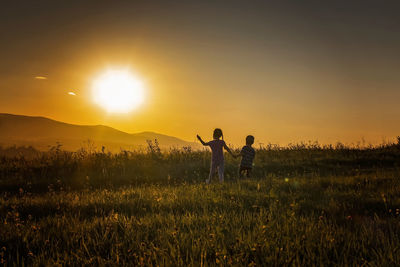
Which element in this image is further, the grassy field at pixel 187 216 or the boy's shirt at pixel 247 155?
the boy's shirt at pixel 247 155

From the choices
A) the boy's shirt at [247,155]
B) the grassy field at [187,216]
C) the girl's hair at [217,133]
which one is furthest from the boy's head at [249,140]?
the grassy field at [187,216]

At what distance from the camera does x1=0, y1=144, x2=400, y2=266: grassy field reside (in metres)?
3.16

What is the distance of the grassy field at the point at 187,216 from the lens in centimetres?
316

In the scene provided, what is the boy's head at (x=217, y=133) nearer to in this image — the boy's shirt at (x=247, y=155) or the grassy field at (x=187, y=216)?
the boy's shirt at (x=247, y=155)

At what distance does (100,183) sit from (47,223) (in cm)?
613

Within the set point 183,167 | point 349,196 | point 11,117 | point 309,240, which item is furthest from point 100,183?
point 11,117

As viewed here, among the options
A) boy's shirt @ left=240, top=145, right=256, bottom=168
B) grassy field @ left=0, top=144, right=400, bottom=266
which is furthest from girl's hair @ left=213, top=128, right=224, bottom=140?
grassy field @ left=0, top=144, right=400, bottom=266

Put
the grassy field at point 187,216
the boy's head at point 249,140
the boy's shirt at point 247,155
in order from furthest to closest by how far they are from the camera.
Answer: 1. the boy's head at point 249,140
2. the boy's shirt at point 247,155
3. the grassy field at point 187,216

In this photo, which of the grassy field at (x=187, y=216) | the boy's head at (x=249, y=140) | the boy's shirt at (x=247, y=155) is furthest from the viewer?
the boy's head at (x=249, y=140)

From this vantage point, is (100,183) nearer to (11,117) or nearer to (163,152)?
(163,152)

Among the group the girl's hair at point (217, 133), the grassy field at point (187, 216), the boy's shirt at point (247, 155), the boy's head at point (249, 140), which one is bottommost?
the grassy field at point (187, 216)

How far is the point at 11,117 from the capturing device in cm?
11569

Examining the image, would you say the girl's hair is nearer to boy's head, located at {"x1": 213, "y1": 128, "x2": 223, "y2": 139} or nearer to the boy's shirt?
boy's head, located at {"x1": 213, "y1": 128, "x2": 223, "y2": 139}

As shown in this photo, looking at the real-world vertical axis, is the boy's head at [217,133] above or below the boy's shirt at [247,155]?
above
